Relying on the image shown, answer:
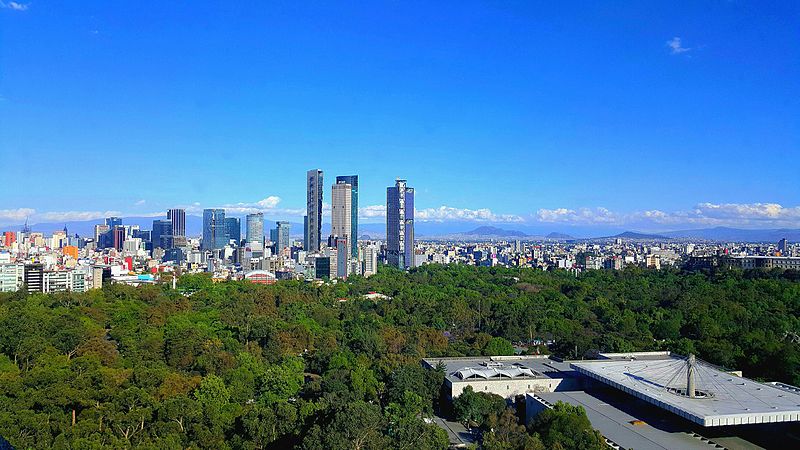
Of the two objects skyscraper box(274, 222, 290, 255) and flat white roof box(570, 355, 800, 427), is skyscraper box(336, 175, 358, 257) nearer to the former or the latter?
skyscraper box(274, 222, 290, 255)

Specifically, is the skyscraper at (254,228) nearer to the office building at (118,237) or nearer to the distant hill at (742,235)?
the office building at (118,237)

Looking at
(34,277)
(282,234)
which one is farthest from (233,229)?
(34,277)

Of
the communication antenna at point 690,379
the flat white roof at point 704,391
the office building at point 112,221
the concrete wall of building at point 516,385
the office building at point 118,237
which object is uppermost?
the office building at point 112,221

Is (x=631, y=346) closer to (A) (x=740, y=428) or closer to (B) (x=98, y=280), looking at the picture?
(A) (x=740, y=428)

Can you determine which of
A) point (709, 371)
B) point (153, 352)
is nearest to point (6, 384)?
point (153, 352)

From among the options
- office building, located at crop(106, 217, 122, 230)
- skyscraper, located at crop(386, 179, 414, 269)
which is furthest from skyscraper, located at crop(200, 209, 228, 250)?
skyscraper, located at crop(386, 179, 414, 269)

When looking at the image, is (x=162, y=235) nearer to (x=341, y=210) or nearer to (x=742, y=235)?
(x=341, y=210)

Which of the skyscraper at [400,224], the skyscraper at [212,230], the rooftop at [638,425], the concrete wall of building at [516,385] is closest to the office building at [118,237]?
the skyscraper at [212,230]
